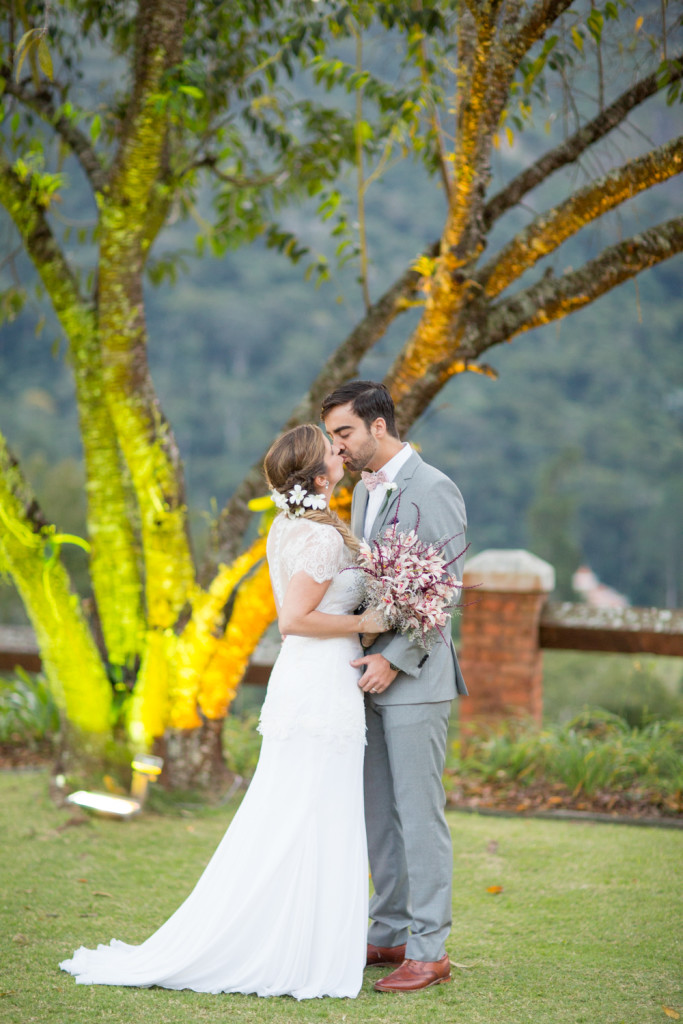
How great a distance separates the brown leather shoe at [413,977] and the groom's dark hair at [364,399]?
169cm

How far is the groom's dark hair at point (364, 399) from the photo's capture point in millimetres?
3084

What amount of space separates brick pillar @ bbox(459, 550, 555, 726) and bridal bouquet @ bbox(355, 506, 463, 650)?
119 inches

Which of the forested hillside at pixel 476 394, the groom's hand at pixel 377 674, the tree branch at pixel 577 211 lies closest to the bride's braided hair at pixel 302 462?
the groom's hand at pixel 377 674

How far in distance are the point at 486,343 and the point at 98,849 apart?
9.57 feet

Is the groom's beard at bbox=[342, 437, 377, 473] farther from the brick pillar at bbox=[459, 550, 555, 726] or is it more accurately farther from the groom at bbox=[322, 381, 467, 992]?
the brick pillar at bbox=[459, 550, 555, 726]

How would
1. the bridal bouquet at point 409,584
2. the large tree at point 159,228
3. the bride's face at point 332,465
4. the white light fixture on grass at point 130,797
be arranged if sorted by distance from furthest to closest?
the white light fixture on grass at point 130,797
the large tree at point 159,228
the bride's face at point 332,465
the bridal bouquet at point 409,584

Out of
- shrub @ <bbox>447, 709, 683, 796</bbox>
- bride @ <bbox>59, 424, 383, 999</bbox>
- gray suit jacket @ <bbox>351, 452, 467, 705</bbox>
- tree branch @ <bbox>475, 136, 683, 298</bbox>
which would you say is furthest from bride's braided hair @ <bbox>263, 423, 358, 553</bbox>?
shrub @ <bbox>447, 709, 683, 796</bbox>

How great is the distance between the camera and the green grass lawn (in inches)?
105

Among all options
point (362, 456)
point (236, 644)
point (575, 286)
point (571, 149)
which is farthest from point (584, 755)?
point (571, 149)

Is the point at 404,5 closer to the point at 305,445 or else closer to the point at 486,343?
the point at 486,343

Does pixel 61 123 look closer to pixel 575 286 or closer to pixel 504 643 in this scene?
pixel 575 286

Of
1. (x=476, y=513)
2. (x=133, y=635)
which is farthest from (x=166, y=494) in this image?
(x=476, y=513)

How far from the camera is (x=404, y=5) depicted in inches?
189

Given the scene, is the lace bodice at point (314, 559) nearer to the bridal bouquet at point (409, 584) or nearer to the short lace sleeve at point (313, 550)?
the short lace sleeve at point (313, 550)
